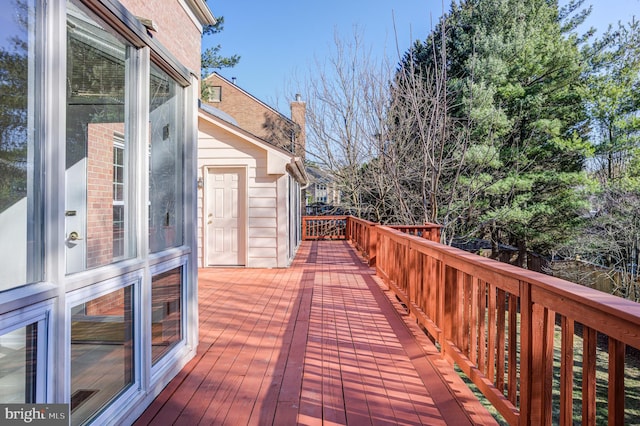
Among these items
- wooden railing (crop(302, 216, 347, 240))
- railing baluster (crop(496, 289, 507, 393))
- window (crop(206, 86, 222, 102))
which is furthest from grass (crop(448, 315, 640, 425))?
window (crop(206, 86, 222, 102))

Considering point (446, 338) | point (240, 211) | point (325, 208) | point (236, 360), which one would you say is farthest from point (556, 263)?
point (236, 360)

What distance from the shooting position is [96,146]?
265 cm

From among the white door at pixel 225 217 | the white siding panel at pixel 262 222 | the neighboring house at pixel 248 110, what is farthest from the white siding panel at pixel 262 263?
the neighboring house at pixel 248 110

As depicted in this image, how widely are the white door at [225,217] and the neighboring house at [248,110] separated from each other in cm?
1207

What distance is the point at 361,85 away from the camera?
1207cm

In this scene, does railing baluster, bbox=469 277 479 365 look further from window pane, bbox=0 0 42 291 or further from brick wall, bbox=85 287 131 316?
window pane, bbox=0 0 42 291

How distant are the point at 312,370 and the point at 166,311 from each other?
1.13m

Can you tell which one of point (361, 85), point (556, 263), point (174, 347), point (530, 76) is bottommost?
point (556, 263)

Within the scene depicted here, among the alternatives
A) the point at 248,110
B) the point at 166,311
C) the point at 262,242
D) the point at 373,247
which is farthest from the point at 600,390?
the point at 248,110

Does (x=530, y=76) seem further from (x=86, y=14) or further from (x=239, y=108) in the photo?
(x=86, y=14)

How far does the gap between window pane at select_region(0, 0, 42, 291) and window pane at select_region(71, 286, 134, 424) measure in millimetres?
331

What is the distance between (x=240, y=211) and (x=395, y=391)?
5.13 m

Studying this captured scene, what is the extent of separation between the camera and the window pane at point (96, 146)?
2000 mm

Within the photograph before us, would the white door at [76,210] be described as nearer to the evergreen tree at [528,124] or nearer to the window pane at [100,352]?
the window pane at [100,352]
